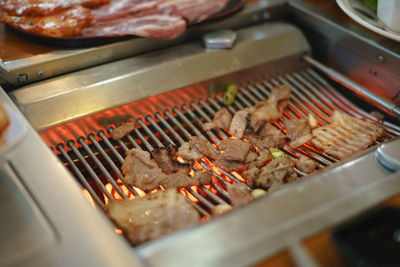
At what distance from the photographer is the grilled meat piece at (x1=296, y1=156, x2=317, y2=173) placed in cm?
178

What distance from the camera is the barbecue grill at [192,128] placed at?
1162 millimetres

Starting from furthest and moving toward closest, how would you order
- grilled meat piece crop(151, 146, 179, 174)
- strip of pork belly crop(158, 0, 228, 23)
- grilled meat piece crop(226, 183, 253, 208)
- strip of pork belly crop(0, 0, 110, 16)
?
strip of pork belly crop(158, 0, 228, 23)
strip of pork belly crop(0, 0, 110, 16)
grilled meat piece crop(151, 146, 179, 174)
grilled meat piece crop(226, 183, 253, 208)

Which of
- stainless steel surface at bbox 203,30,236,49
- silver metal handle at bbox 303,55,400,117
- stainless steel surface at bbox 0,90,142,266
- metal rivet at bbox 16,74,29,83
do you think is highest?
stainless steel surface at bbox 203,30,236,49

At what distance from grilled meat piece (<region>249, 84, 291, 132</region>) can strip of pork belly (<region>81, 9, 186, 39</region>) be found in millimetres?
670

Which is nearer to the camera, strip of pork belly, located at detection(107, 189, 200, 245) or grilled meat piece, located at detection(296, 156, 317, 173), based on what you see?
strip of pork belly, located at detection(107, 189, 200, 245)

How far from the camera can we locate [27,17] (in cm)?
234

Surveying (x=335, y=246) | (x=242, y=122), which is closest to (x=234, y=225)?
(x=335, y=246)

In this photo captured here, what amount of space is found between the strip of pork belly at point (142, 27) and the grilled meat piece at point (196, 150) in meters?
0.74

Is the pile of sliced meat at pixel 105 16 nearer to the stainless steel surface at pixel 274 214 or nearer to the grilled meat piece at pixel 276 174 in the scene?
the stainless steel surface at pixel 274 214

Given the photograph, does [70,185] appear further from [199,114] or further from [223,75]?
[223,75]

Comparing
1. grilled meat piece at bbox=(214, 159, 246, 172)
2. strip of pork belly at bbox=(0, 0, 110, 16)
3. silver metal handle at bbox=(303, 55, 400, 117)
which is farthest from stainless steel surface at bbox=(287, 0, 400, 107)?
strip of pork belly at bbox=(0, 0, 110, 16)

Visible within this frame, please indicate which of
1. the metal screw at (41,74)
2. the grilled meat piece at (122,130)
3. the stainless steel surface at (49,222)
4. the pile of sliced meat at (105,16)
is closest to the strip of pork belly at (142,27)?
the pile of sliced meat at (105,16)

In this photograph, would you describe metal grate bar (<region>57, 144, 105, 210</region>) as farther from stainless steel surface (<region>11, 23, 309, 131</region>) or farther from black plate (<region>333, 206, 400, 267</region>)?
black plate (<region>333, 206, 400, 267</region>)

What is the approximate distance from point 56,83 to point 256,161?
1.17 metres
